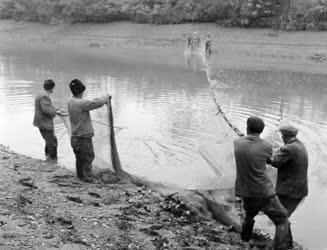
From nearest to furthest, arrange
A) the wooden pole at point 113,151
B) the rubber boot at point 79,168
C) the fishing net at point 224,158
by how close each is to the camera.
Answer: the fishing net at point 224,158 → the rubber boot at point 79,168 → the wooden pole at point 113,151

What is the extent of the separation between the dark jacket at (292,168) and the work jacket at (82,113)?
2666 mm

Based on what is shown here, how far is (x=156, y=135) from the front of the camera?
483 inches

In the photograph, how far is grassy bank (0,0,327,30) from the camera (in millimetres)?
38062

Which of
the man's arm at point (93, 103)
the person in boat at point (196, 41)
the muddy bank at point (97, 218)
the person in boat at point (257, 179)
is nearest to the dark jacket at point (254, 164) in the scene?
the person in boat at point (257, 179)

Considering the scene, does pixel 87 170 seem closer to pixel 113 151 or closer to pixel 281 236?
pixel 113 151

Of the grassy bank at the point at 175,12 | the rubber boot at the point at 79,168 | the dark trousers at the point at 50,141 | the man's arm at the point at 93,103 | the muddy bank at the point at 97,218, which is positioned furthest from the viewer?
the grassy bank at the point at 175,12

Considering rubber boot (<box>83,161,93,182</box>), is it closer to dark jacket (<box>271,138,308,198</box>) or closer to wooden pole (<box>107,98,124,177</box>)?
wooden pole (<box>107,98,124,177</box>)

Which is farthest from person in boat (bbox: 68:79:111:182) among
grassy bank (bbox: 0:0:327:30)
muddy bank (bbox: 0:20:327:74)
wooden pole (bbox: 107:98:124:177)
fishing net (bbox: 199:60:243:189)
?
grassy bank (bbox: 0:0:327:30)

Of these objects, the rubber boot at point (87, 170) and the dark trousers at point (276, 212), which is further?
the rubber boot at point (87, 170)

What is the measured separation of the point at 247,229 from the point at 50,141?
177 inches

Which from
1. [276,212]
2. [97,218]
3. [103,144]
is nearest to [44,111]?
[103,144]

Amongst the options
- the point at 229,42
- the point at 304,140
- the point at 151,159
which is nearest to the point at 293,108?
the point at 304,140

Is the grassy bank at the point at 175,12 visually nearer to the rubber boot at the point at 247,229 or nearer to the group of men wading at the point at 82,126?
the group of men wading at the point at 82,126

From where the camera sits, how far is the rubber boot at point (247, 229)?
5751 millimetres
